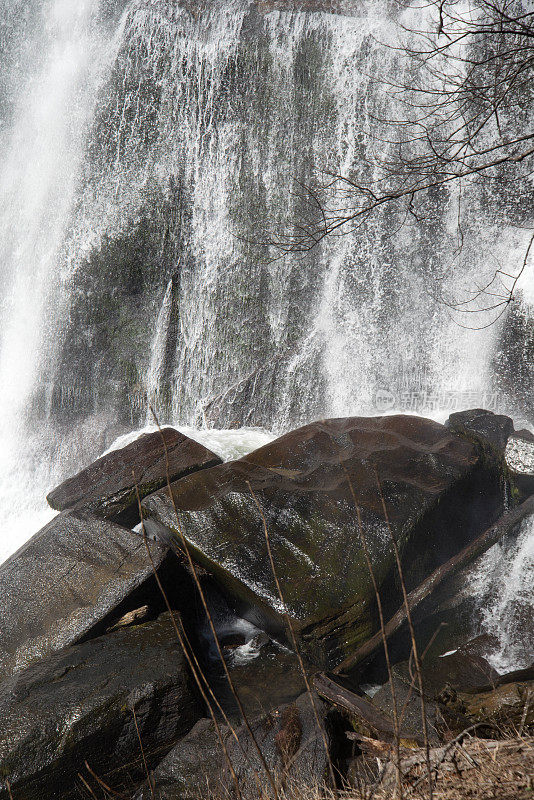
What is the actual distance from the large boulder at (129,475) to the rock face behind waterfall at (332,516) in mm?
705

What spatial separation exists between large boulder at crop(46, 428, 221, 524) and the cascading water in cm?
172

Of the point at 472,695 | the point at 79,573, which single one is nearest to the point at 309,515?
the point at 472,695

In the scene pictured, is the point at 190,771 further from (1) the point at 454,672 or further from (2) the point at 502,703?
(1) the point at 454,672

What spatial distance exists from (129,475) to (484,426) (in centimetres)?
349

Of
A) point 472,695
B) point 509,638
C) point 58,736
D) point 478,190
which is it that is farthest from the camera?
point 478,190

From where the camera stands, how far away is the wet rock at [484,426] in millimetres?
4883

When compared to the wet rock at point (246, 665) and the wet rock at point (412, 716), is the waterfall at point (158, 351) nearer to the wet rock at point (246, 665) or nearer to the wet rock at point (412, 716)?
the wet rock at point (246, 665)

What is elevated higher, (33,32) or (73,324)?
(33,32)

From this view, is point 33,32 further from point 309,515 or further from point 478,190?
point 309,515

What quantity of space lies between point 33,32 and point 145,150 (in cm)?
463

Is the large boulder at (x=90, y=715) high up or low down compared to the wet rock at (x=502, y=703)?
down

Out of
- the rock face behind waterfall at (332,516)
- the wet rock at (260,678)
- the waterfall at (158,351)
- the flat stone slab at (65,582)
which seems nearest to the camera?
the wet rock at (260,678)

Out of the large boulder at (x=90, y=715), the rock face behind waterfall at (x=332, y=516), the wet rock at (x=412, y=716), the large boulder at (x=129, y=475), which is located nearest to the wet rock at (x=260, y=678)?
the rock face behind waterfall at (x=332, y=516)

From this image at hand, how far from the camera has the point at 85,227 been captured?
34.9 ft
